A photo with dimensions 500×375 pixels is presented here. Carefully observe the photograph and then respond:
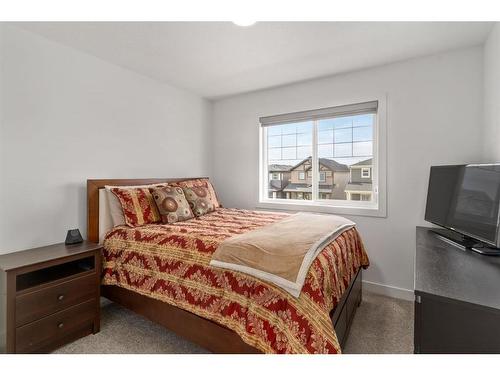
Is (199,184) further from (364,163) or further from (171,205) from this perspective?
(364,163)

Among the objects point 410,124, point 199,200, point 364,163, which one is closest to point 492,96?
point 410,124

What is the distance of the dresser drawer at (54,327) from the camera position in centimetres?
157

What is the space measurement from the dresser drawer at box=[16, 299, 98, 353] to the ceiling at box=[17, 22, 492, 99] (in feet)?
6.94

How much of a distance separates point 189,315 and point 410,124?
260cm

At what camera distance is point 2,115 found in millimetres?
1872

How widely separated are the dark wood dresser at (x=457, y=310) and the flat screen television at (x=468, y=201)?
400 mm

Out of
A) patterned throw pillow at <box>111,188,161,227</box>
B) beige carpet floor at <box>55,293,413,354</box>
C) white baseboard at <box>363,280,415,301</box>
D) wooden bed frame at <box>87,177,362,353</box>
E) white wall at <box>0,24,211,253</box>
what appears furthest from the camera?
white baseboard at <box>363,280,415,301</box>

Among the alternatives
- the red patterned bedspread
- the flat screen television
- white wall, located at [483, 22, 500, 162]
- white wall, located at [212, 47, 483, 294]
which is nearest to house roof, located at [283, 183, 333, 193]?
white wall, located at [212, 47, 483, 294]

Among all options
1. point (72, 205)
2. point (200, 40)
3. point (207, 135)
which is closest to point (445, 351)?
point (200, 40)

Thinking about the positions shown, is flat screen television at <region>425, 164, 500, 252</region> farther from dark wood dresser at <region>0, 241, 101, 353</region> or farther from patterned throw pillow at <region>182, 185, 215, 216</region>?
dark wood dresser at <region>0, 241, 101, 353</region>

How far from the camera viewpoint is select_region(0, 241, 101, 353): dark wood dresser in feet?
5.02

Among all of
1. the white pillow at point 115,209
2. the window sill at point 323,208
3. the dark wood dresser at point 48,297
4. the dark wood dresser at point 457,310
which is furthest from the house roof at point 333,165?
the dark wood dresser at point 48,297
